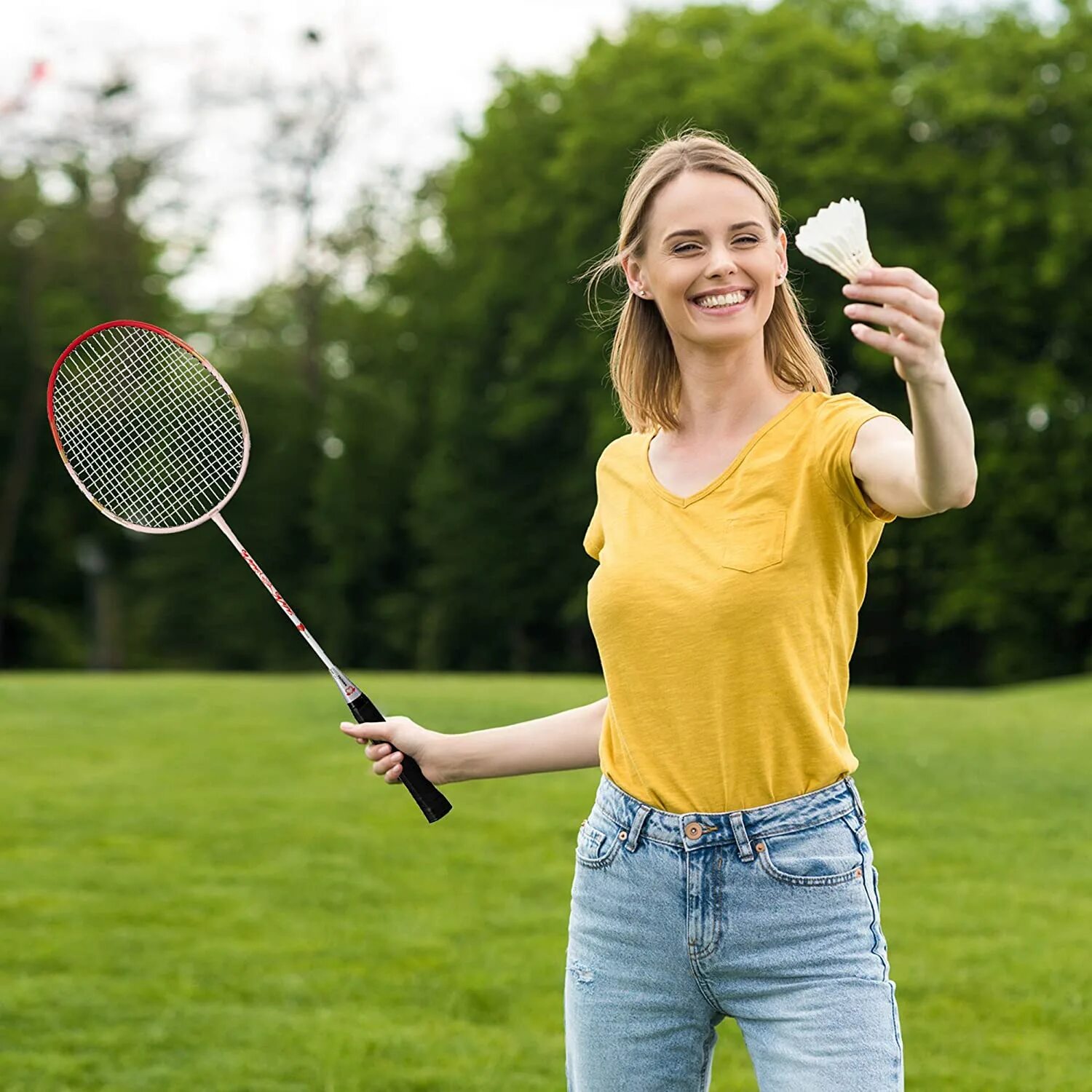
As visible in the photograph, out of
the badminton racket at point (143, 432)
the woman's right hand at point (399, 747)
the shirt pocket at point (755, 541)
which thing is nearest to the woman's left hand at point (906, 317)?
the shirt pocket at point (755, 541)

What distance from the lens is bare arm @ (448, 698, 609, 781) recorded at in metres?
3.01

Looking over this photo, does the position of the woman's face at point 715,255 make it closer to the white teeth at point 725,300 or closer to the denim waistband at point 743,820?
the white teeth at point 725,300

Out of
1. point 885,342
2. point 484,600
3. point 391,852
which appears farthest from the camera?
point 484,600

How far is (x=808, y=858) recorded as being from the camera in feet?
8.33

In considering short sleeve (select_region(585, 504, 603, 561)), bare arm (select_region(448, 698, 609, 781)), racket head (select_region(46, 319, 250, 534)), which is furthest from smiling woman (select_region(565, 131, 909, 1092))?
racket head (select_region(46, 319, 250, 534))

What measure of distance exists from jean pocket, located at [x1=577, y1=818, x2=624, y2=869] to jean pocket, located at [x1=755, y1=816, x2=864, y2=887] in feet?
0.86

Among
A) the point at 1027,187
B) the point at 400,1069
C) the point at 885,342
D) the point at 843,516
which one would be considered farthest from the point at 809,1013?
the point at 1027,187

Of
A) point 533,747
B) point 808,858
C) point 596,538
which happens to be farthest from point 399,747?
point 808,858

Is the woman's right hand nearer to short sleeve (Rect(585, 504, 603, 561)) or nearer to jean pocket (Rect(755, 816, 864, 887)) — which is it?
short sleeve (Rect(585, 504, 603, 561))

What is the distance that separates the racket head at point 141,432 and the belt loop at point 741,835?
1726 mm

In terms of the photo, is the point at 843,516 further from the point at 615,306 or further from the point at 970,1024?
the point at 970,1024

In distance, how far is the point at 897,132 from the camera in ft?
94.6

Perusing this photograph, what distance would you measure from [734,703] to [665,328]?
2.63 feet

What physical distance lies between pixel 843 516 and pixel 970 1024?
411 centimetres
